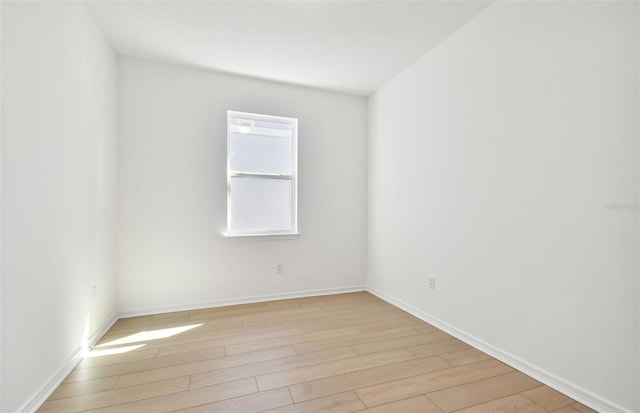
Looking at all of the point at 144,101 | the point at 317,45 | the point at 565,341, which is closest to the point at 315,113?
the point at 317,45

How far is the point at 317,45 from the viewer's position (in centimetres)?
256

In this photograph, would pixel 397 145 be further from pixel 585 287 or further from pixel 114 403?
pixel 114 403

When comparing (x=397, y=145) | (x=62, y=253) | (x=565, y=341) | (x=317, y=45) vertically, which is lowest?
(x=565, y=341)

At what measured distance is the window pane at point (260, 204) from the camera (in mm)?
3260

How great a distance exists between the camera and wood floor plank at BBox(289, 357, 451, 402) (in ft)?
5.36

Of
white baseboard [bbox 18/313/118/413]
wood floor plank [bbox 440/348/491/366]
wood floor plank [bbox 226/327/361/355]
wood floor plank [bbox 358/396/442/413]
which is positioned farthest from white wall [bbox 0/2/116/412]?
wood floor plank [bbox 440/348/491/366]

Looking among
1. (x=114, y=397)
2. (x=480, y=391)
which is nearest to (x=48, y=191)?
(x=114, y=397)

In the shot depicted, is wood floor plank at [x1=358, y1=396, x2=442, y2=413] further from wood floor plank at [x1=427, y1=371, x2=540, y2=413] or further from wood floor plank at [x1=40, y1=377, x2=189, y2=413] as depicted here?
wood floor plank at [x1=40, y1=377, x2=189, y2=413]

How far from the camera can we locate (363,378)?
1.77 m

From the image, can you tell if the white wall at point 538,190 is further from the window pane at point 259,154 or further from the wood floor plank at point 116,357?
the wood floor plank at point 116,357

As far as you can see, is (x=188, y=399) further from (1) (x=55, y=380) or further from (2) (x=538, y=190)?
(2) (x=538, y=190)

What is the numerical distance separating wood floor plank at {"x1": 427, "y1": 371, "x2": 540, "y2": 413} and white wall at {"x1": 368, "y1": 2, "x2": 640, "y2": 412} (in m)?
0.14

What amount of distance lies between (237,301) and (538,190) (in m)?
2.85

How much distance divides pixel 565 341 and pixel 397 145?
2.14m
